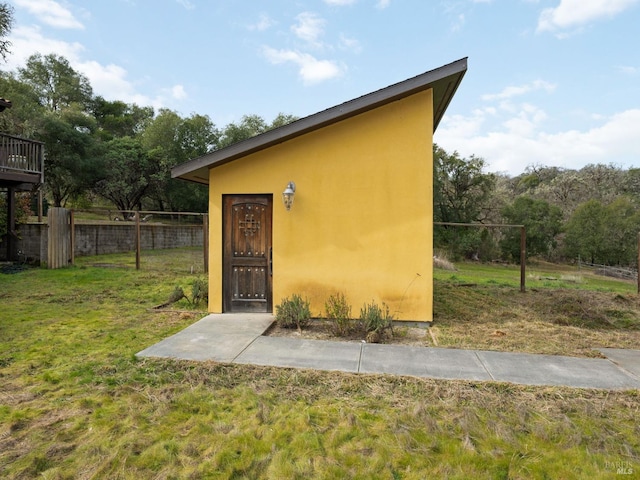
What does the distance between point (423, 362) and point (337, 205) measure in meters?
2.83

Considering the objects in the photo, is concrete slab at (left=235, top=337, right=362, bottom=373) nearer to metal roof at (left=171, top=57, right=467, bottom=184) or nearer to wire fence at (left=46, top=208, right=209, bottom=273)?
metal roof at (left=171, top=57, right=467, bottom=184)

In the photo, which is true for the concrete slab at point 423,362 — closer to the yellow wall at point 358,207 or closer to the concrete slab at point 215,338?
the yellow wall at point 358,207

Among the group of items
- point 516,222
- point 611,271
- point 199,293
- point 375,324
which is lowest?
point 611,271

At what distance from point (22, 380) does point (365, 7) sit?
34.0 ft

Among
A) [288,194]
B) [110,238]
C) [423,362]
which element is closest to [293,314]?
[288,194]

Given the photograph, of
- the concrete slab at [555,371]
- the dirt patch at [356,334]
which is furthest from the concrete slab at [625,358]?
the dirt patch at [356,334]

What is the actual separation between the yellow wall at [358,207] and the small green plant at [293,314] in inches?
16.8

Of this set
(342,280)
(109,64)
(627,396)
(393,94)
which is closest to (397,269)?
(342,280)

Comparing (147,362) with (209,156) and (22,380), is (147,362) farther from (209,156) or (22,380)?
(209,156)

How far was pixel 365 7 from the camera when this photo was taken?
9.78 m

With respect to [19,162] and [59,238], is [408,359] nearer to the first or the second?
[59,238]

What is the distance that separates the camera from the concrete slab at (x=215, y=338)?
447cm

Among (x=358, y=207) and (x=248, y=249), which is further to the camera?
(x=248, y=249)

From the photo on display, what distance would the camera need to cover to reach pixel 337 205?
616cm
